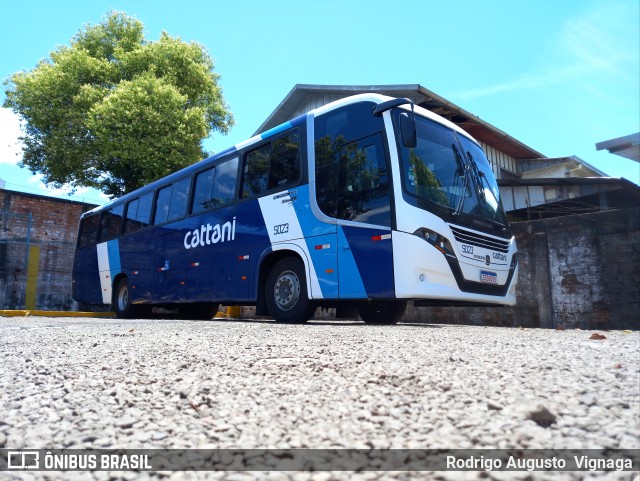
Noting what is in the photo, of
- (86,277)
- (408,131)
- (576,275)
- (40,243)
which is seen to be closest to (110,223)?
(86,277)

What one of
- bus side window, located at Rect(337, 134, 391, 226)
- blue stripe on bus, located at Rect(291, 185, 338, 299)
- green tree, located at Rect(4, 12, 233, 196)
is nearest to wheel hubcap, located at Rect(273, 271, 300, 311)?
blue stripe on bus, located at Rect(291, 185, 338, 299)

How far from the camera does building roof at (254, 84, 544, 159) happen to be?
15.9 metres

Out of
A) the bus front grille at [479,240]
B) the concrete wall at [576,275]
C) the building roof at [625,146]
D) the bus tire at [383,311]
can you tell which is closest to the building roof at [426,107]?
the building roof at [625,146]

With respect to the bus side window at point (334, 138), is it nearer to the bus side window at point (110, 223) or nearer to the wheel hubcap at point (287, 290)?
the wheel hubcap at point (287, 290)

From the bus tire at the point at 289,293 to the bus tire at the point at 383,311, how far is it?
1.06 m

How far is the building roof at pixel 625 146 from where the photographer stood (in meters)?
8.23

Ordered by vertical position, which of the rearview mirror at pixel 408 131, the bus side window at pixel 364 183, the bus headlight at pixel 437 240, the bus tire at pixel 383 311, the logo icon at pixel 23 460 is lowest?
the logo icon at pixel 23 460

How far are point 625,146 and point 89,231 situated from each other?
13685 mm

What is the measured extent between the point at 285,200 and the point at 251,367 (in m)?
4.70

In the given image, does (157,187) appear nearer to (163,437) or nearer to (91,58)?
(163,437)

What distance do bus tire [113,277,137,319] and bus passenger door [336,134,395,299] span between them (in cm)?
720

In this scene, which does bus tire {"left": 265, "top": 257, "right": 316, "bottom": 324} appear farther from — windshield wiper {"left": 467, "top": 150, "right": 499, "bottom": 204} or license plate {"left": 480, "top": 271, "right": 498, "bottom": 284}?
windshield wiper {"left": 467, "top": 150, "right": 499, "bottom": 204}

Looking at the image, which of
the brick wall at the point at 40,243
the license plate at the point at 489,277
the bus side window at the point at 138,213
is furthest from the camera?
the brick wall at the point at 40,243

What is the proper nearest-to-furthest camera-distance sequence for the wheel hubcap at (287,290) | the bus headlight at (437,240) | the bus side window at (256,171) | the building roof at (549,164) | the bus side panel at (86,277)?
the bus headlight at (437,240)
the wheel hubcap at (287,290)
the bus side window at (256,171)
the bus side panel at (86,277)
the building roof at (549,164)
